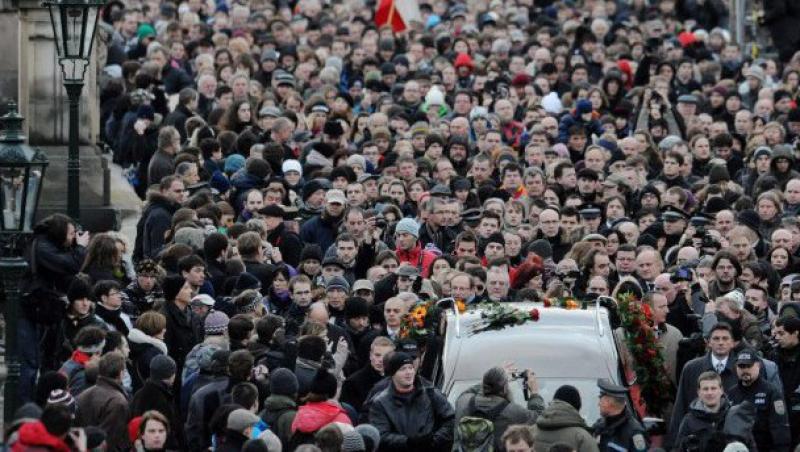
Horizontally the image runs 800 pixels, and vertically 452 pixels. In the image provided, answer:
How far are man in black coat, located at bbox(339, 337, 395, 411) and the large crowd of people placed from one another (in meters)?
0.03

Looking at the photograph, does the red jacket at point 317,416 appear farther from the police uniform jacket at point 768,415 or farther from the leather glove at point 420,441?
the police uniform jacket at point 768,415

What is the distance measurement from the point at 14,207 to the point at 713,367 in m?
5.58

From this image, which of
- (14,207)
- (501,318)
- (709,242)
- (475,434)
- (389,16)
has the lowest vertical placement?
(475,434)

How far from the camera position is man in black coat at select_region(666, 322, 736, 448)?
19234 millimetres

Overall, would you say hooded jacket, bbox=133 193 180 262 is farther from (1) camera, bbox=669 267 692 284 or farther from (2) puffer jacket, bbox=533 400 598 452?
(2) puffer jacket, bbox=533 400 598 452

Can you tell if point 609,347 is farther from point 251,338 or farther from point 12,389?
point 12,389

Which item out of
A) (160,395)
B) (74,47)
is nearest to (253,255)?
(74,47)

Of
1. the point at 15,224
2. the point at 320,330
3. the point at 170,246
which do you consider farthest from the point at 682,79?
the point at 15,224

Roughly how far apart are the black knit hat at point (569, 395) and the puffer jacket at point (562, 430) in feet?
0.98

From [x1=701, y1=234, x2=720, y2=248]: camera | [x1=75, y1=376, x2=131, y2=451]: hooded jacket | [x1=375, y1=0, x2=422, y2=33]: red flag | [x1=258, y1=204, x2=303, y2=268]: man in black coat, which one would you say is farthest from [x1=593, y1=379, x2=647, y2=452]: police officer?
[x1=375, y1=0, x2=422, y2=33]: red flag

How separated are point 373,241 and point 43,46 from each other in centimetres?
477

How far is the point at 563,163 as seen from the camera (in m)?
27.0

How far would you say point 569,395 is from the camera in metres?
17.1

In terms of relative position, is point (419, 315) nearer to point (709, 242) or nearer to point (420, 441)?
→ point (420, 441)
